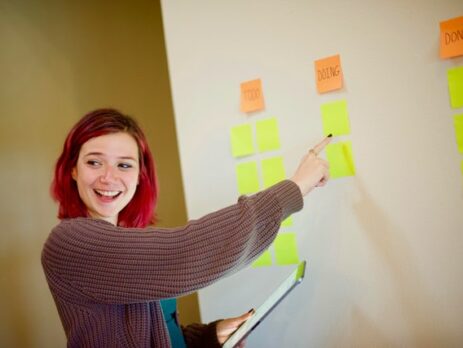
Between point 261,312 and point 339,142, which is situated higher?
point 339,142

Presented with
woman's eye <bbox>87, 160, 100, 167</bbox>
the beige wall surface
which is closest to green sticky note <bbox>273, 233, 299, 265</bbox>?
woman's eye <bbox>87, 160, 100, 167</bbox>

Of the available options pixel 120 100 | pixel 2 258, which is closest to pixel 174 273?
pixel 2 258

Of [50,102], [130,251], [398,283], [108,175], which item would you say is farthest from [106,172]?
[50,102]

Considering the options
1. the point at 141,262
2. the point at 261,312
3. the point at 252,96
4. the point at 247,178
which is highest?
the point at 252,96

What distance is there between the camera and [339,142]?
2.76 feet

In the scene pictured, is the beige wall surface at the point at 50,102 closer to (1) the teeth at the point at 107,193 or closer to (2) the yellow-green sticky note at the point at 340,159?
(1) the teeth at the point at 107,193

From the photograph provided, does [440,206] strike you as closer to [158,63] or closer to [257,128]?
[257,128]

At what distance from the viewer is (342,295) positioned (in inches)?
33.4

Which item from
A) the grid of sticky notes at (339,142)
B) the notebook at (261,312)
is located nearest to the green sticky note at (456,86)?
the grid of sticky notes at (339,142)

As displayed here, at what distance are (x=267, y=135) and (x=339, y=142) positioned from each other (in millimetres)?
183

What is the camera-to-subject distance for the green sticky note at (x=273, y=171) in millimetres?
917

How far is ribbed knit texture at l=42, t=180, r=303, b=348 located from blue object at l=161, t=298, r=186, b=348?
188mm

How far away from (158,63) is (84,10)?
Answer: 0.42m

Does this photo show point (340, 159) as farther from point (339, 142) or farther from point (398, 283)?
point (398, 283)
